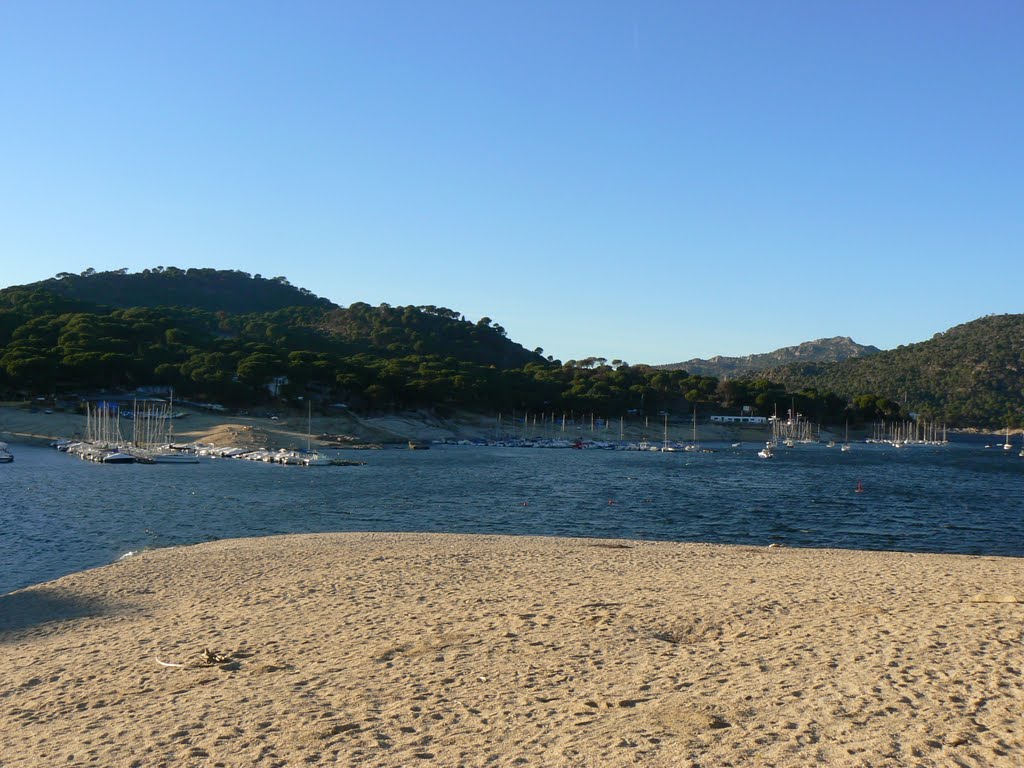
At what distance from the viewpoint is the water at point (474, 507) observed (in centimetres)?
3152

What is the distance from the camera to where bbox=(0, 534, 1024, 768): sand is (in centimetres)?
862

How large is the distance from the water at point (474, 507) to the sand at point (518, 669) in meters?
9.91

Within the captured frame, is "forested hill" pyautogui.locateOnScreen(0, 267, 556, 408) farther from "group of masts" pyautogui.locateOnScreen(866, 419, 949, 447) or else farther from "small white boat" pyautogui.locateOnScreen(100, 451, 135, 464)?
"group of masts" pyautogui.locateOnScreen(866, 419, 949, 447)

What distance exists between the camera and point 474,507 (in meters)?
43.7

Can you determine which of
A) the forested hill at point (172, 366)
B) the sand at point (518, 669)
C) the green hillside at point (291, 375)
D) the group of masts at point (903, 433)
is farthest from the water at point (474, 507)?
the group of masts at point (903, 433)

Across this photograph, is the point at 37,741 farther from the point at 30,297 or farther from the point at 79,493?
the point at 30,297

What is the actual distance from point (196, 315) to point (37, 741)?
643 feet

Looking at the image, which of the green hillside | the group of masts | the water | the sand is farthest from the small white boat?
the group of masts

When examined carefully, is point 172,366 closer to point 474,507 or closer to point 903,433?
point 474,507

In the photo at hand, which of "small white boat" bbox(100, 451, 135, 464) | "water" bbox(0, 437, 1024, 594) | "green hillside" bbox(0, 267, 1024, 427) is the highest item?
"green hillside" bbox(0, 267, 1024, 427)

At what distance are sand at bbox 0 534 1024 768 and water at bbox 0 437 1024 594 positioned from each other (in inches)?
390

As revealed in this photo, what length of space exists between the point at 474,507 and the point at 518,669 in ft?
106

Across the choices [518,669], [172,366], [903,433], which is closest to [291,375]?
[172,366]

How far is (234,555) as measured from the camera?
24047 millimetres
